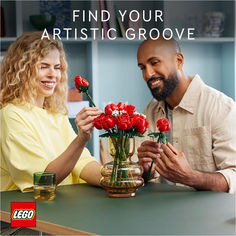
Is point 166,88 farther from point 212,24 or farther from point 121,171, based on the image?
point 212,24

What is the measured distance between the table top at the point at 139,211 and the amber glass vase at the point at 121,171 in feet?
0.13

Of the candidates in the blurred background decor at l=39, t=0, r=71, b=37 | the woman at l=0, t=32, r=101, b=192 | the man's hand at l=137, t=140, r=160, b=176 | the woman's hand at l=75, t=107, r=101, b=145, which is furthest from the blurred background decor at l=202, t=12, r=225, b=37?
the woman's hand at l=75, t=107, r=101, b=145

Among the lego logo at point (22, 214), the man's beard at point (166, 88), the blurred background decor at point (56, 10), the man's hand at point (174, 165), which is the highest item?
the blurred background decor at point (56, 10)

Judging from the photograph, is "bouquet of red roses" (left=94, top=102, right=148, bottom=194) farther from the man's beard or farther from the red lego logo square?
the man's beard

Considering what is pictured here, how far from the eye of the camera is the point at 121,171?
1.57m

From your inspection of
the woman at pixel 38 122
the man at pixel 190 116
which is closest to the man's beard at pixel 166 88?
the man at pixel 190 116

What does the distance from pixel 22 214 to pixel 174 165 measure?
61cm

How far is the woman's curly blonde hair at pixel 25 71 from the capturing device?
6.67 feet

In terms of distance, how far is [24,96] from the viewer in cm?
200

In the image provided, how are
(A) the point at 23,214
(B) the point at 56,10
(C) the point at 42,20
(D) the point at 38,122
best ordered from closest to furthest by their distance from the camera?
1. (A) the point at 23,214
2. (D) the point at 38,122
3. (C) the point at 42,20
4. (B) the point at 56,10

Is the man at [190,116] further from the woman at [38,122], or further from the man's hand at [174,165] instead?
the woman at [38,122]

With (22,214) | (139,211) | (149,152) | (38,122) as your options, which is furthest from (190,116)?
(22,214)

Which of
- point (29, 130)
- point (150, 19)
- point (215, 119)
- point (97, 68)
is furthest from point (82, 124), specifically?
point (150, 19)

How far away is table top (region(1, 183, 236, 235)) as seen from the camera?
122cm
